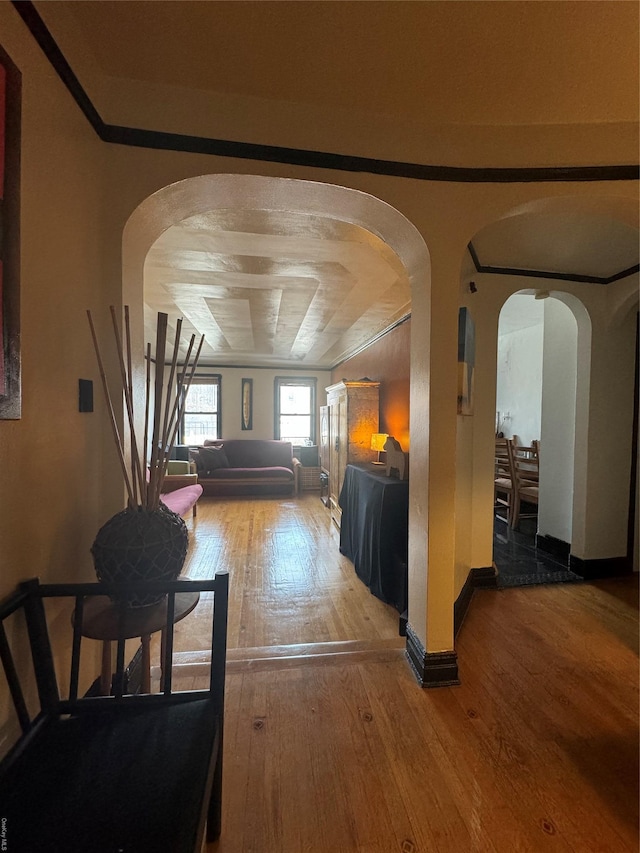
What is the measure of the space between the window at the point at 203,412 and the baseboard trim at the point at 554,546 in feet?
20.0

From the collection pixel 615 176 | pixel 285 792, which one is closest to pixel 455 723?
pixel 285 792

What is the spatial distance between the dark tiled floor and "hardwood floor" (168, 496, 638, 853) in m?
0.36

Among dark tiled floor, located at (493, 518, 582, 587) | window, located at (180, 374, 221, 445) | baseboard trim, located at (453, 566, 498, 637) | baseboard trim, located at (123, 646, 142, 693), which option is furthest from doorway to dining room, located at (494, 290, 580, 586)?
window, located at (180, 374, 221, 445)

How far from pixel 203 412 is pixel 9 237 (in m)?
7.05

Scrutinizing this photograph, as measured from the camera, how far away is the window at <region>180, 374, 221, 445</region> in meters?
7.70

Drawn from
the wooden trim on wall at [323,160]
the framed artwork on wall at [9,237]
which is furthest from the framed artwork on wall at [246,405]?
the framed artwork on wall at [9,237]

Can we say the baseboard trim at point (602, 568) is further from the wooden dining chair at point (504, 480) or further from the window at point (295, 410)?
the window at point (295, 410)

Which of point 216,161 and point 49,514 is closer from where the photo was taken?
point 49,514

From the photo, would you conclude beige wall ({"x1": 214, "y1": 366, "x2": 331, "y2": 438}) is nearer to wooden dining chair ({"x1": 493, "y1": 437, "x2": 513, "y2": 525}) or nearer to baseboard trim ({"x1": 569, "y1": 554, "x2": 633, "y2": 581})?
wooden dining chair ({"x1": 493, "y1": 437, "x2": 513, "y2": 525})

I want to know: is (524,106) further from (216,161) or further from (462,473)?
(462,473)

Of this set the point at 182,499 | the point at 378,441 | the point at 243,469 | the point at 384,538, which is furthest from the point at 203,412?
the point at 384,538

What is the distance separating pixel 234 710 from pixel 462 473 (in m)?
1.82

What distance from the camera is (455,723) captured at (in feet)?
5.07

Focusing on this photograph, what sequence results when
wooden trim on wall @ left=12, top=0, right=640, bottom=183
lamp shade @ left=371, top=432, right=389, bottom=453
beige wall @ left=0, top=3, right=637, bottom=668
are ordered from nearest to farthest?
beige wall @ left=0, top=3, right=637, bottom=668, wooden trim on wall @ left=12, top=0, right=640, bottom=183, lamp shade @ left=371, top=432, right=389, bottom=453
